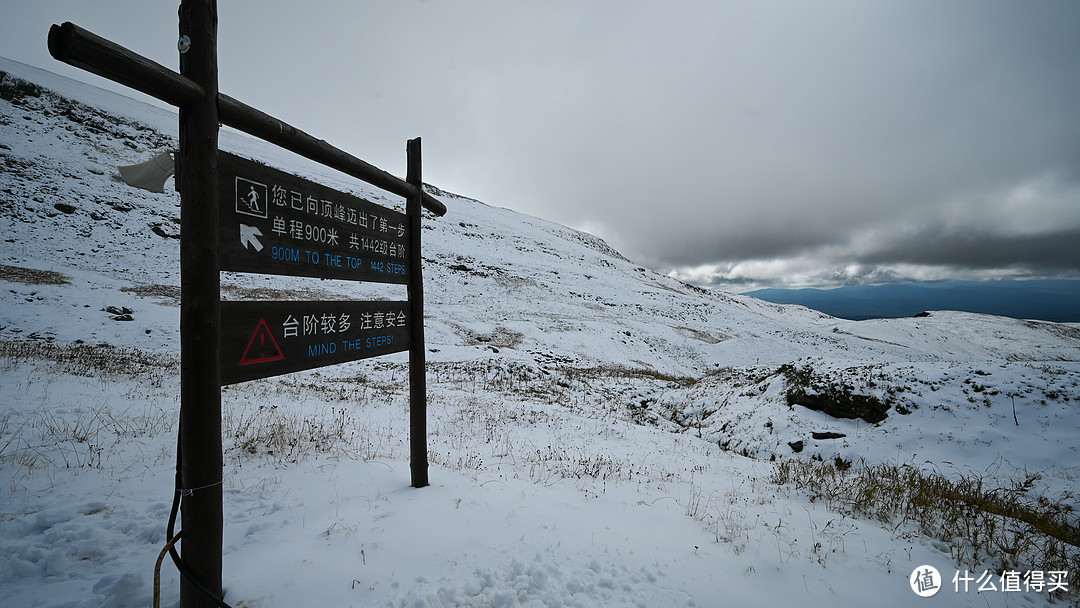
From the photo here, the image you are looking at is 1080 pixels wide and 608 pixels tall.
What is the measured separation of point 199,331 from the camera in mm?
2266

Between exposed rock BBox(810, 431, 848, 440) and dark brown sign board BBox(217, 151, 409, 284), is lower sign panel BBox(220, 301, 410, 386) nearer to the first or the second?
dark brown sign board BBox(217, 151, 409, 284)

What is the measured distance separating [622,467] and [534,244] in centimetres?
5494

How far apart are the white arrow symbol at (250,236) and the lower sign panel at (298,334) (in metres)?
0.41

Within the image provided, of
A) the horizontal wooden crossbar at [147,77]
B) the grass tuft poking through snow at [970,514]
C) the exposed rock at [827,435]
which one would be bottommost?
the exposed rock at [827,435]

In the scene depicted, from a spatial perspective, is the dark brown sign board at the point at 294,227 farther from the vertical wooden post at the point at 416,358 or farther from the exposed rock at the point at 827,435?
the exposed rock at the point at 827,435

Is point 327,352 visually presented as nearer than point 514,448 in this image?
Yes

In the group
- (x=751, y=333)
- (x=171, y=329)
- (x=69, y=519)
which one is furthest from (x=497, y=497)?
(x=751, y=333)

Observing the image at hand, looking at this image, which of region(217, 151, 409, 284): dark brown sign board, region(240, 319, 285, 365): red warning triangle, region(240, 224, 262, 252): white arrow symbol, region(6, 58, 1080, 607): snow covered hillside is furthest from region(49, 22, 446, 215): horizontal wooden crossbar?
region(6, 58, 1080, 607): snow covered hillside

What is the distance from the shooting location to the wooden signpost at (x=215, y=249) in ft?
7.30

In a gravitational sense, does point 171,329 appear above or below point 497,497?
above

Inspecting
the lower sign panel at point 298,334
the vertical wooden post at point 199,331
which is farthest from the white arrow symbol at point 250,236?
the lower sign panel at point 298,334

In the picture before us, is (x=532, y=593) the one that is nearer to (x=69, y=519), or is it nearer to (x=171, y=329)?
(x=69, y=519)

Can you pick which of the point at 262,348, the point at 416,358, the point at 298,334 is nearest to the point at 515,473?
the point at 416,358

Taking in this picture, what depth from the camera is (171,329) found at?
16.0m
